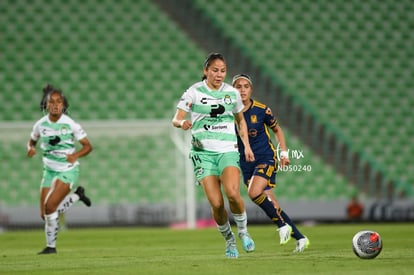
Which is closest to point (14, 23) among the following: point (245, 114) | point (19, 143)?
point (19, 143)

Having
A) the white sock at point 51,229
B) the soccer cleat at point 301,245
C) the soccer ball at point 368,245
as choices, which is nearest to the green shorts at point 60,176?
the white sock at point 51,229

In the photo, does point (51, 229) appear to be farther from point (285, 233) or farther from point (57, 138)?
point (285, 233)

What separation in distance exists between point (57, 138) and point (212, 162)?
3909mm

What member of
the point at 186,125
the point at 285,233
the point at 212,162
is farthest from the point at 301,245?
the point at 186,125

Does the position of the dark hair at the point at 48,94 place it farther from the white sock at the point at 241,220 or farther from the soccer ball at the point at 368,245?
the soccer ball at the point at 368,245

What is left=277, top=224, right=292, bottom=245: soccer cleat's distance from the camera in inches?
456

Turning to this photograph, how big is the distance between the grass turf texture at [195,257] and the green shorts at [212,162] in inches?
40.0

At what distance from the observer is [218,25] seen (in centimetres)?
2648

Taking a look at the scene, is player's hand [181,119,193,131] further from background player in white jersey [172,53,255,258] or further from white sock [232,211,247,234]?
white sock [232,211,247,234]

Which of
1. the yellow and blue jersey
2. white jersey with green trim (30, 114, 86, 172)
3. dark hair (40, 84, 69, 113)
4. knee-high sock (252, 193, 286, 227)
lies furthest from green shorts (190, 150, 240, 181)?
dark hair (40, 84, 69, 113)

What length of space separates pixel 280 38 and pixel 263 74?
154cm

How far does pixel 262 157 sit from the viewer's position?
40.2ft

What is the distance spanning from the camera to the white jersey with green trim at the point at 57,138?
1342 cm

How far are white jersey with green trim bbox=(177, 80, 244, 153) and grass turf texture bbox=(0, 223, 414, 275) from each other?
1351 millimetres
